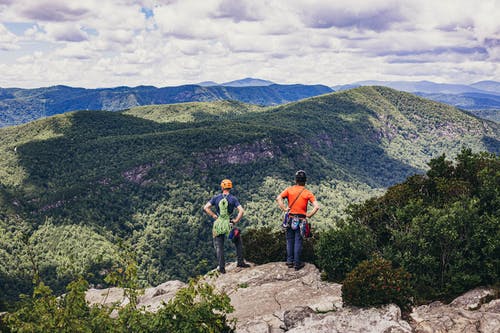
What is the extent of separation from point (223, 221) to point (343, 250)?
5.55m

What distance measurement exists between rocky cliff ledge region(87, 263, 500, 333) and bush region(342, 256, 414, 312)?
288 mm

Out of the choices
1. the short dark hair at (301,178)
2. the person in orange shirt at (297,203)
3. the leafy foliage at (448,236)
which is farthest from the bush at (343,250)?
the short dark hair at (301,178)

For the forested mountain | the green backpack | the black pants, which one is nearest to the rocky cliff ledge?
the black pants

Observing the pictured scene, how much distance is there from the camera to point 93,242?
363 feet

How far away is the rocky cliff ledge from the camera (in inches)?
390

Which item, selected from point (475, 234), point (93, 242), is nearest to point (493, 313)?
point (475, 234)

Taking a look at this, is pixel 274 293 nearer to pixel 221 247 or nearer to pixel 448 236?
pixel 221 247

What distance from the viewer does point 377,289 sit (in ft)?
35.0

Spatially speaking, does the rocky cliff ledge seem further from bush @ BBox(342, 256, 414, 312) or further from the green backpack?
the green backpack

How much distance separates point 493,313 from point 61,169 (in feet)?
572

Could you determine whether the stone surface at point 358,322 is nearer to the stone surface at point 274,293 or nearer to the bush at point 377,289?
the bush at point 377,289

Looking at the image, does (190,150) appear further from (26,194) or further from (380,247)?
(380,247)

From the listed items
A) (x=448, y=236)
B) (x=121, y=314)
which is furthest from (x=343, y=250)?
(x=121, y=314)

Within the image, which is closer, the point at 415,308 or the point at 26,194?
the point at 415,308
